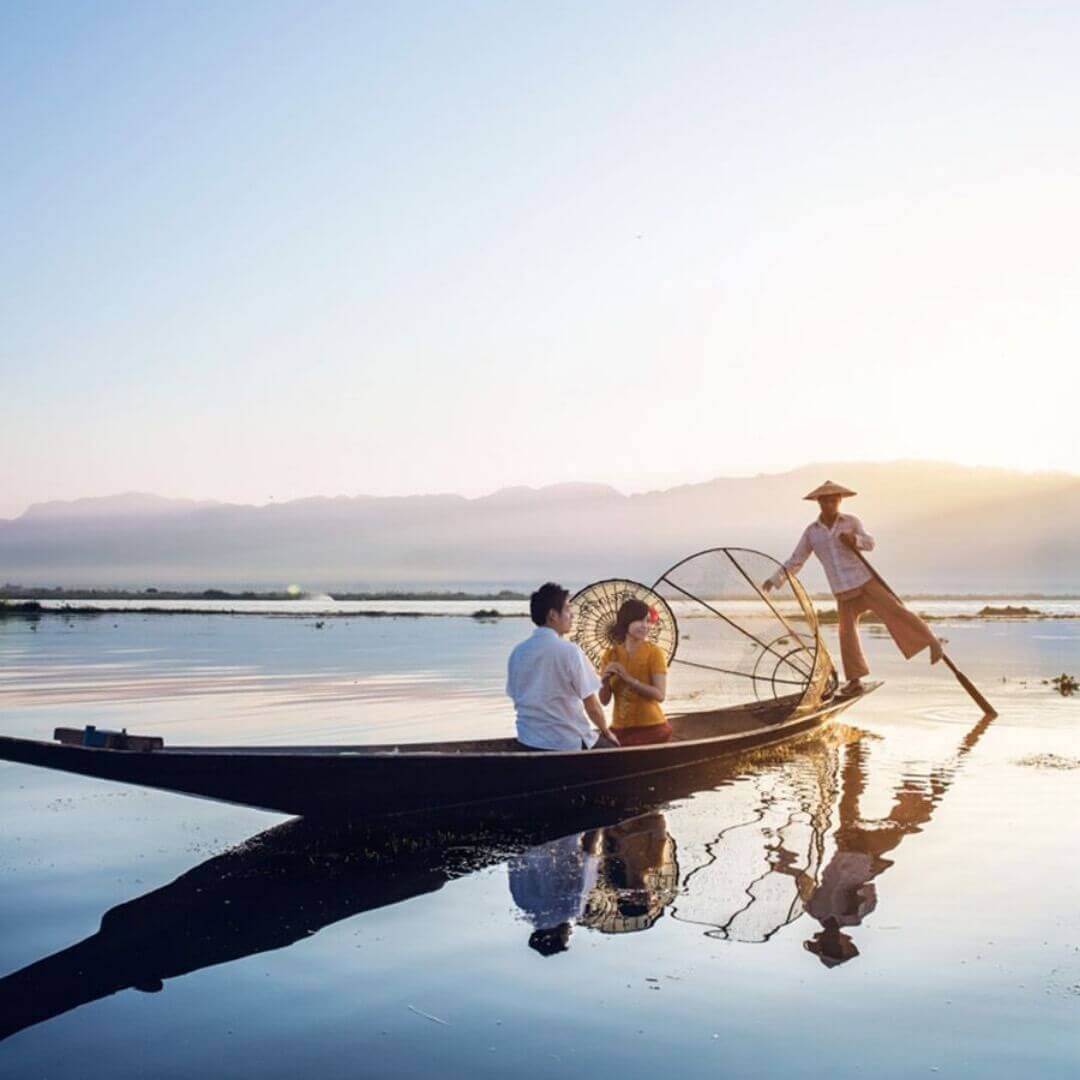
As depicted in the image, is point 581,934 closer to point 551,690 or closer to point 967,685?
point 551,690

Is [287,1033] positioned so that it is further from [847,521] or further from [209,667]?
[209,667]

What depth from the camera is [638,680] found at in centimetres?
931

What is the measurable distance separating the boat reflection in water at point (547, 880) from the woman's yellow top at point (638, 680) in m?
0.65

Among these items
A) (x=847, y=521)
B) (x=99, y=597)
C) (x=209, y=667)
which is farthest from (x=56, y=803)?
(x=99, y=597)

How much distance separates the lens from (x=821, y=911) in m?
5.69

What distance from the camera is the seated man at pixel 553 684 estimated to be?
7.90 m

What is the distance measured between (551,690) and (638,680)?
4.50 ft

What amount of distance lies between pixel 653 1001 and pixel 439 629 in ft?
113

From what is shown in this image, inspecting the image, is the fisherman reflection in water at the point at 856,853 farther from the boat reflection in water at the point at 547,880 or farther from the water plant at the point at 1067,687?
the water plant at the point at 1067,687

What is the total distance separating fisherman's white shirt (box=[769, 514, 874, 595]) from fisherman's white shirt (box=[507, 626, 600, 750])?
5.78 meters

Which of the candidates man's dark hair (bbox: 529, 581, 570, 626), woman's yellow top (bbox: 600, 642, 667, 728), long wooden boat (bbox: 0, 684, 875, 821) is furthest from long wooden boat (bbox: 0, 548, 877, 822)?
man's dark hair (bbox: 529, 581, 570, 626)

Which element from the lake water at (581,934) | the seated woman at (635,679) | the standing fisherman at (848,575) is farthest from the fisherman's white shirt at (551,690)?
the standing fisherman at (848,575)

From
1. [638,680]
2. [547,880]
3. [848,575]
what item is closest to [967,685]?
[848,575]

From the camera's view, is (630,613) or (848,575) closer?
(630,613)
